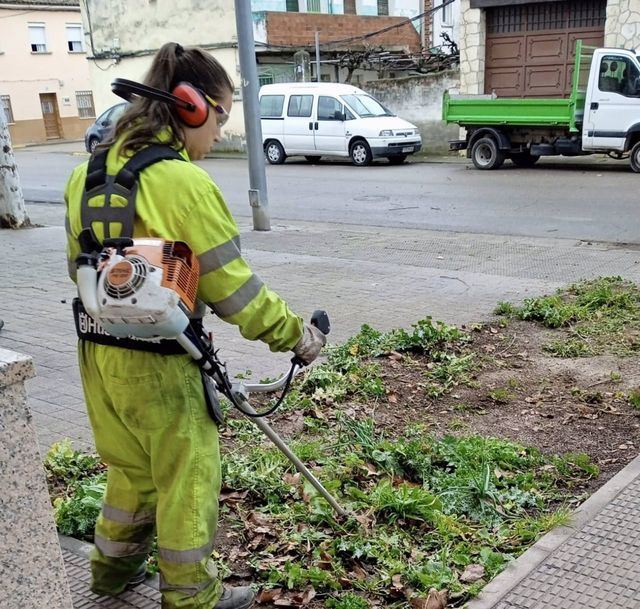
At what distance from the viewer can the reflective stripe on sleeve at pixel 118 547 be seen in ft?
9.14

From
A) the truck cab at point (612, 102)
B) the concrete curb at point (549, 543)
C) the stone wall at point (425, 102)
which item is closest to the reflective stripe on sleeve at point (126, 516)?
the concrete curb at point (549, 543)

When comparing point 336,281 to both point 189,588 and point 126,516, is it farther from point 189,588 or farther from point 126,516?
point 189,588

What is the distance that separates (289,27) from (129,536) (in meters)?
26.9

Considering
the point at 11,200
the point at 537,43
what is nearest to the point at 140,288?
the point at 11,200

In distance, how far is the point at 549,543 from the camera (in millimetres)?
3109

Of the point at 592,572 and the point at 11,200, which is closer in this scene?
the point at 592,572

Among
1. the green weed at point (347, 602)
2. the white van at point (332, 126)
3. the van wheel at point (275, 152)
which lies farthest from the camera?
the van wheel at point (275, 152)

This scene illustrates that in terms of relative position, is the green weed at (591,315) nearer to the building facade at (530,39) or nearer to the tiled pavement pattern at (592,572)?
the tiled pavement pattern at (592,572)

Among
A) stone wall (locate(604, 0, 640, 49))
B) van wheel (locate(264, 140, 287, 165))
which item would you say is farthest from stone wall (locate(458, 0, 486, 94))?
van wheel (locate(264, 140, 287, 165))

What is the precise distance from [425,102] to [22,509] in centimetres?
2195

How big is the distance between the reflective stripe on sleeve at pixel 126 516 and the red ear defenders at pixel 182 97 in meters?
1.36

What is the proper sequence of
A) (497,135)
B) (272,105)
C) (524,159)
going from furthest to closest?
1. (272,105)
2. (524,159)
3. (497,135)

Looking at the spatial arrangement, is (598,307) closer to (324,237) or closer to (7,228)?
(324,237)

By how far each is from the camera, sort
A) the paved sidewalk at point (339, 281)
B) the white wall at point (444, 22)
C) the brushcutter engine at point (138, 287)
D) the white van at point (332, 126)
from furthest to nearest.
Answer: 1. the white wall at point (444, 22)
2. the white van at point (332, 126)
3. the paved sidewalk at point (339, 281)
4. the brushcutter engine at point (138, 287)
